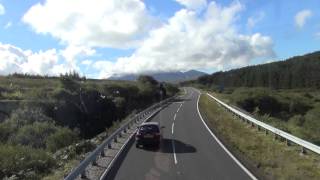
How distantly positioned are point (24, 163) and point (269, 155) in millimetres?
10268

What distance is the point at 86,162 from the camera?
57.3 ft

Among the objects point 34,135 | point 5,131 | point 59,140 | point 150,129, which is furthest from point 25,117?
point 150,129

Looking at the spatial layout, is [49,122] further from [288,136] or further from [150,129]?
[288,136]

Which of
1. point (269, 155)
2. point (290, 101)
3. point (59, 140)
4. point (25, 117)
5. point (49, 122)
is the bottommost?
point (59, 140)

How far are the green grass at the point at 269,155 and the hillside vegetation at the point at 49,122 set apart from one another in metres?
7.80

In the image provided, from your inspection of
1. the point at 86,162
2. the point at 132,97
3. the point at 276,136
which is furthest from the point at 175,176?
the point at 132,97

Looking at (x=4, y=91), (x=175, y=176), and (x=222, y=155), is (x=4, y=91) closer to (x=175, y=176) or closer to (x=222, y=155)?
(x=222, y=155)

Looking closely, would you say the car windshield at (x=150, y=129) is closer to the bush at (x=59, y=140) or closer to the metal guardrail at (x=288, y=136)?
the metal guardrail at (x=288, y=136)

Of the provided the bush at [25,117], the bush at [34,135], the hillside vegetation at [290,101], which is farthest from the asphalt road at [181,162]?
the bush at [25,117]

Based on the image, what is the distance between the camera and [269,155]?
2253 centimetres

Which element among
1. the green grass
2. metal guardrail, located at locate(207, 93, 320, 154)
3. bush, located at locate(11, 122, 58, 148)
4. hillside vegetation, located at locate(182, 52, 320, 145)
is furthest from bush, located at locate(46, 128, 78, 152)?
hillside vegetation, located at locate(182, 52, 320, 145)

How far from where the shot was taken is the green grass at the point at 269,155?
58.5 feet

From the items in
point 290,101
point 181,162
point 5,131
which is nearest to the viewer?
point 181,162

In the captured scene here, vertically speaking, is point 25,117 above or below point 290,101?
above
